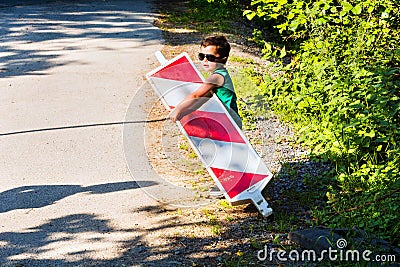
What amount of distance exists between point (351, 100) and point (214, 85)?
2296 mm

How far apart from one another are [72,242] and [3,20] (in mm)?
9746

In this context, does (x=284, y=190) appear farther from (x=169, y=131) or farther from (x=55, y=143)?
(x=55, y=143)

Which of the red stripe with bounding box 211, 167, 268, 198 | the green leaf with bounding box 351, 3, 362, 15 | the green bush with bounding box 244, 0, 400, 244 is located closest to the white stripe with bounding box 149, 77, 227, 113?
the red stripe with bounding box 211, 167, 268, 198

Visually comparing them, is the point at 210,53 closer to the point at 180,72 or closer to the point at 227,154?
the point at 180,72

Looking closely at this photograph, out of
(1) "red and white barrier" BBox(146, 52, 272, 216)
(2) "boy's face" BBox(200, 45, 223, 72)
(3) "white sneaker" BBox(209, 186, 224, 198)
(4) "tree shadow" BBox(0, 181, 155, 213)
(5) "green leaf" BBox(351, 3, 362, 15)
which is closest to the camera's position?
(1) "red and white barrier" BBox(146, 52, 272, 216)

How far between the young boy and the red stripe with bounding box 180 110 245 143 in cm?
9

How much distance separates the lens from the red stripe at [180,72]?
252 inches

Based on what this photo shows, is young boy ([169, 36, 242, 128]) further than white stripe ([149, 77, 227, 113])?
No

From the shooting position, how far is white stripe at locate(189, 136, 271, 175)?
5.95 meters

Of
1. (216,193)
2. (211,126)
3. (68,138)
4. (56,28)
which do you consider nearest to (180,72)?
(211,126)

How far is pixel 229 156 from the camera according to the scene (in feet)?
19.8

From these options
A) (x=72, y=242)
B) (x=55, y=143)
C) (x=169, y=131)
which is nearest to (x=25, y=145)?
(x=55, y=143)

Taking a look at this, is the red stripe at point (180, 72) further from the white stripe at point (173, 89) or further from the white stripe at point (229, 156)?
the white stripe at point (229, 156)

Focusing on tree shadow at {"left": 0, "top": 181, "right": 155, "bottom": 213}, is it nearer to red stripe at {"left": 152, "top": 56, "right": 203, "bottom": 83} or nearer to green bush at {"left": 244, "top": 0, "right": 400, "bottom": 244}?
red stripe at {"left": 152, "top": 56, "right": 203, "bottom": 83}
